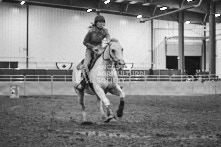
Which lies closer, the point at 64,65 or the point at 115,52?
the point at 115,52

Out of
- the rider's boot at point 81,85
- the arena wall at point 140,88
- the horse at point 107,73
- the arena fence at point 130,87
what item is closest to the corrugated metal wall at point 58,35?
the arena fence at point 130,87

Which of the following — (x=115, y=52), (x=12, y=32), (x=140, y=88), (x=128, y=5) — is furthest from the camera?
(x=128, y=5)

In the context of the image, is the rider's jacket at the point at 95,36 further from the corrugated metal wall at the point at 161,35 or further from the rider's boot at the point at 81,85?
the corrugated metal wall at the point at 161,35

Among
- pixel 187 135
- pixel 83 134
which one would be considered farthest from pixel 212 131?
pixel 83 134

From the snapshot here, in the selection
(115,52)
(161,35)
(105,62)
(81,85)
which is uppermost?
(161,35)

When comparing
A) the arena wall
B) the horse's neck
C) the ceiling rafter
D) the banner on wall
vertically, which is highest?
the ceiling rafter

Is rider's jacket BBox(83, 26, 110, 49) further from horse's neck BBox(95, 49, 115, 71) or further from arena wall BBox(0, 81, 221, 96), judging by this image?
arena wall BBox(0, 81, 221, 96)

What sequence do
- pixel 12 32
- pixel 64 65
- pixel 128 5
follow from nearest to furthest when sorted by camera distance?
pixel 12 32, pixel 64 65, pixel 128 5

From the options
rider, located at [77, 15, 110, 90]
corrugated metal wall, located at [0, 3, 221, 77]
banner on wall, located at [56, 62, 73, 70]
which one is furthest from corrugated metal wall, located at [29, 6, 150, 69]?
rider, located at [77, 15, 110, 90]

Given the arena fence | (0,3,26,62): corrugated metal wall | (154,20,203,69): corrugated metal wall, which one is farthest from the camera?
(154,20,203,69): corrugated metal wall

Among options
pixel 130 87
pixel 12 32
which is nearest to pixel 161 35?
pixel 12 32

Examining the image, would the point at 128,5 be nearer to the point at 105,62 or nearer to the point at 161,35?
the point at 161,35

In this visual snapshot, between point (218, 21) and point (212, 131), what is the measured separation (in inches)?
1364

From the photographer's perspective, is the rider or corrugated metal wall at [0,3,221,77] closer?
the rider
